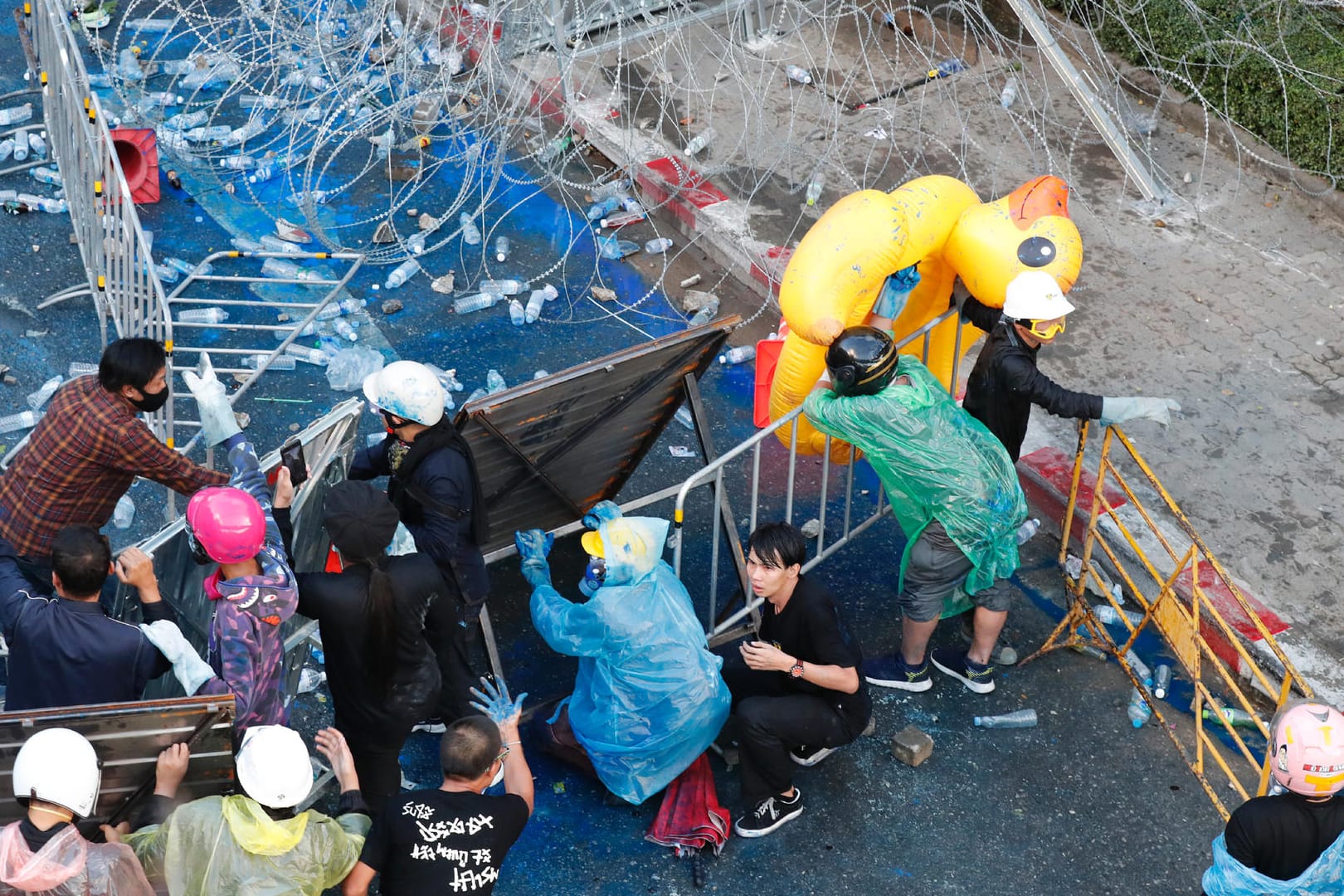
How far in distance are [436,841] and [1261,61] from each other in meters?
7.33

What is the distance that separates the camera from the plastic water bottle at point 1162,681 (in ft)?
18.2

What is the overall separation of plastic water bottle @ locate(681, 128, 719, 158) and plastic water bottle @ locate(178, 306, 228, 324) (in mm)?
3043

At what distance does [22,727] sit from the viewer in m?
3.70

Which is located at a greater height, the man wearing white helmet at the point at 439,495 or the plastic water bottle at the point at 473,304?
the man wearing white helmet at the point at 439,495

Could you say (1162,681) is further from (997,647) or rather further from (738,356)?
(738,356)

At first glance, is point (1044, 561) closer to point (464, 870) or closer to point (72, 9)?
point (464, 870)

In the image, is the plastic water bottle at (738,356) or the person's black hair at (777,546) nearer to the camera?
the person's black hair at (777,546)

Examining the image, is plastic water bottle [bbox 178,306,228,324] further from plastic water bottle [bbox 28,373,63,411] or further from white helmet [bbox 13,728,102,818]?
white helmet [bbox 13,728,102,818]

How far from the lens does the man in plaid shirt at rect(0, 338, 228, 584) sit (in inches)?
189

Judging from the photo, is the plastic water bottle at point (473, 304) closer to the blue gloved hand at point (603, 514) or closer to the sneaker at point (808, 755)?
the blue gloved hand at point (603, 514)

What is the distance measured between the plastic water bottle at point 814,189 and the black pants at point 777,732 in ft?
13.6

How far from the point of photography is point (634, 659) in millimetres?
4703

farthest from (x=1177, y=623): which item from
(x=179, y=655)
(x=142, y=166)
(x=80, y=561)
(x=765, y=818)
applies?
(x=142, y=166)

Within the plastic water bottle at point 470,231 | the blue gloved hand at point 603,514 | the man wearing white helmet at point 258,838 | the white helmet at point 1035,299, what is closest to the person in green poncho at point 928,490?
the white helmet at point 1035,299
